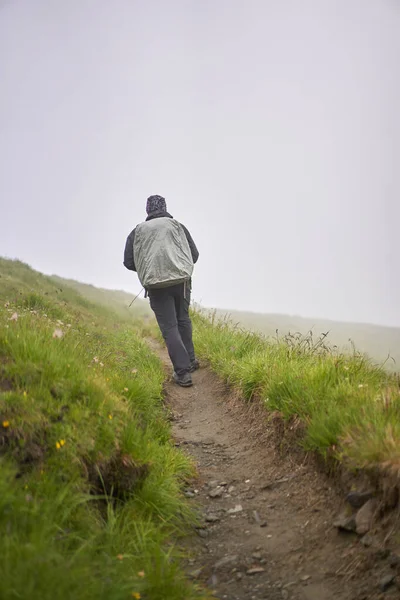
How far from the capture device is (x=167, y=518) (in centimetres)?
290

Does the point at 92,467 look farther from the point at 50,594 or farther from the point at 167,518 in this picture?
the point at 50,594

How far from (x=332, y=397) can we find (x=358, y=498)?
3.53ft

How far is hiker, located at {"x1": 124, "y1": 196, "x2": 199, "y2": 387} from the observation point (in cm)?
661

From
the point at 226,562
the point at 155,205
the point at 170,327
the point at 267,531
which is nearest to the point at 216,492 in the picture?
the point at 267,531

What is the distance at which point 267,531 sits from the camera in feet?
9.81

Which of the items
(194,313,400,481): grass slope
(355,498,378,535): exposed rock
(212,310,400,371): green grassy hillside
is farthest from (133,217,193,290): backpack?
(212,310,400,371): green grassy hillside

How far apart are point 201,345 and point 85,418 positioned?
585 cm

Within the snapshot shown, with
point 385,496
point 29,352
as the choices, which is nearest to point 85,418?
point 29,352

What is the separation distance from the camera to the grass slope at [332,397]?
2734 millimetres

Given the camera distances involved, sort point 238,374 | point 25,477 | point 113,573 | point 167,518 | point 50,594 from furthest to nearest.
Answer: point 238,374
point 167,518
point 25,477
point 113,573
point 50,594

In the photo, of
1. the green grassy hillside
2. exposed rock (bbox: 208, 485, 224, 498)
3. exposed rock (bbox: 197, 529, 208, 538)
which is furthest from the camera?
the green grassy hillside

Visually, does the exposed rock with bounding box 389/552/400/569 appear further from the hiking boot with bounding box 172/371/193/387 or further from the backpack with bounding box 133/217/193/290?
the backpack with bounding box 133/217/193/290

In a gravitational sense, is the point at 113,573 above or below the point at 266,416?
below

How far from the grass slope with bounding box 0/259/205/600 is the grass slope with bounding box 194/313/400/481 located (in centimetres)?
129
